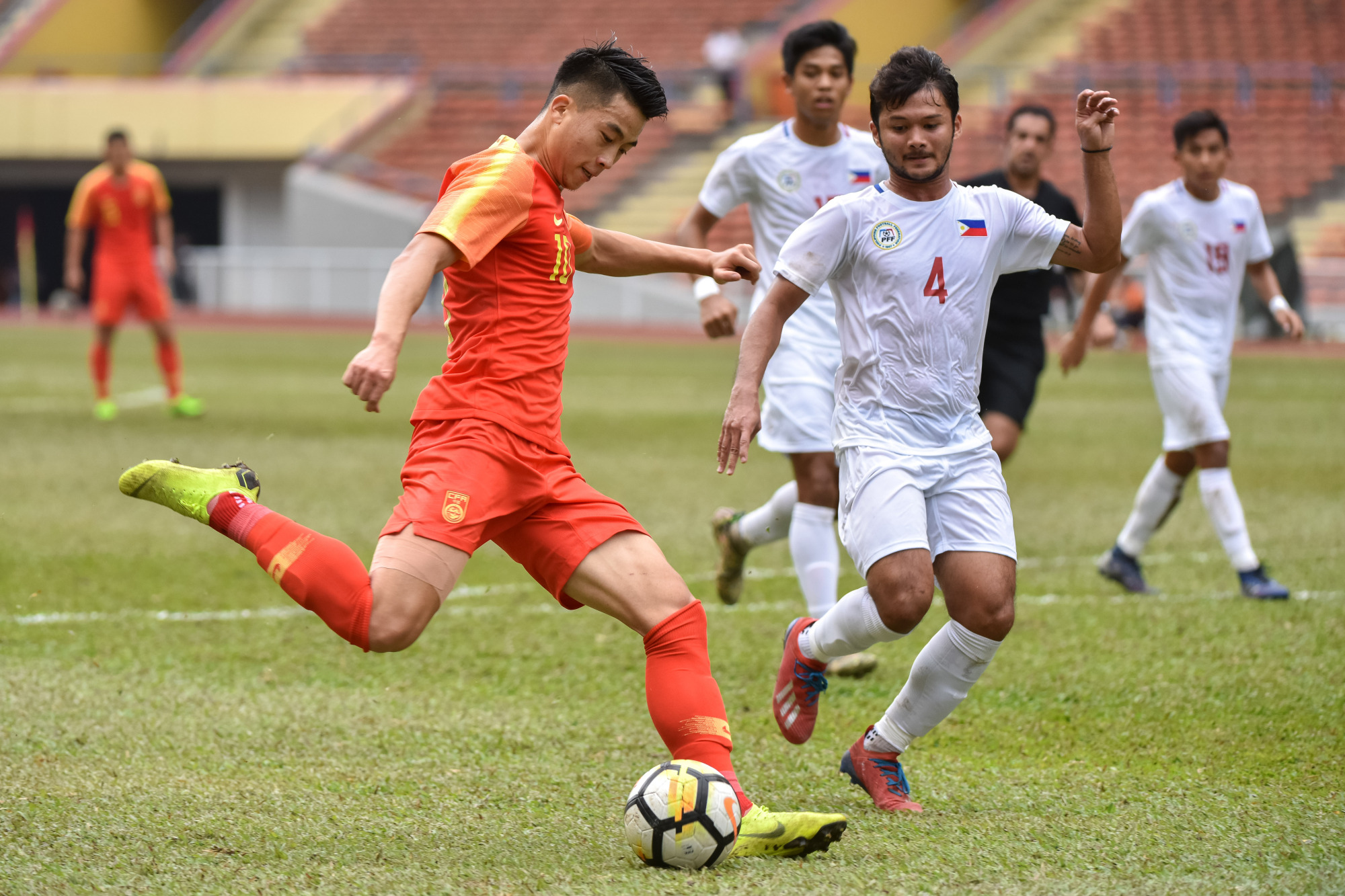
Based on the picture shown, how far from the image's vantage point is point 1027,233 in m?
4.18

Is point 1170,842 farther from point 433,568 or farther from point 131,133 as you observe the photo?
point 131,133

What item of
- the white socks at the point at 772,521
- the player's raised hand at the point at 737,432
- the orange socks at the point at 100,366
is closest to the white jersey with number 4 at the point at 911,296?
the player's raised hand at the point at 737,432

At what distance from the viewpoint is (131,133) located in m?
36.8

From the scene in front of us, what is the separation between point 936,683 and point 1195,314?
12.3ft

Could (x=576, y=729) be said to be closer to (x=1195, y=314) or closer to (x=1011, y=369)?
(x=1011, y=369)

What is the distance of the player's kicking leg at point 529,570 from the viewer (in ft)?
11.7

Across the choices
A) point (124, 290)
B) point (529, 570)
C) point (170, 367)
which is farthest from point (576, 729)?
point (124, 290)

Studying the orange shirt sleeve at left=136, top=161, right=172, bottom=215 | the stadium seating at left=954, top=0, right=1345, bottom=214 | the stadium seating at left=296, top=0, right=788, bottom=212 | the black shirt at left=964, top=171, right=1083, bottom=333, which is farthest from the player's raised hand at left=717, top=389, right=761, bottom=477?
the stadium seating at left=296, top=0, right=788, bottom=212

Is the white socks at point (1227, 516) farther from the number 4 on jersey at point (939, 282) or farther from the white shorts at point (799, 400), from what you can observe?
the number 4 on jersey at point (939, 282)

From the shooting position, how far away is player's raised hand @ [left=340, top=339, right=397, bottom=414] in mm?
3293

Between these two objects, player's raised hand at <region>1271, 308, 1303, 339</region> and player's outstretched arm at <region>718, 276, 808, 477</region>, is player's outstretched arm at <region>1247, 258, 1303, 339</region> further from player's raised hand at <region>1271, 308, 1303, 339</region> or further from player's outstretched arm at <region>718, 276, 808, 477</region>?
player's outstretched arm at <region>718, 276, 808, 477</region>

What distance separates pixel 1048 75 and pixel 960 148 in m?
2.21

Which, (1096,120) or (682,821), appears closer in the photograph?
(682,821)

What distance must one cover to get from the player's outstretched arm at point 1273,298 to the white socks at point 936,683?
3.57 m
